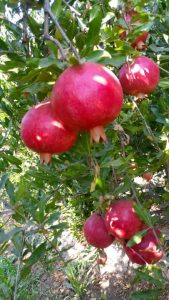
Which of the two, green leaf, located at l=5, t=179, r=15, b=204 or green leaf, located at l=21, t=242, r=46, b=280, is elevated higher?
green leaf, located at l=5, t=179, r=15, b=204

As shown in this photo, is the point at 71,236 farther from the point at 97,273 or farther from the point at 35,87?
the point at 35,87

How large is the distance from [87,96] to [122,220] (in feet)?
2.20

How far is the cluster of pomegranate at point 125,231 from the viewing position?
1247mm

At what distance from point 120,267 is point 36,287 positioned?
91 cm

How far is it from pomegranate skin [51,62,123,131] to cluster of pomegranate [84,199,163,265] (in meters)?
0.62

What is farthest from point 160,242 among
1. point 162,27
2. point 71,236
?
point 71,236

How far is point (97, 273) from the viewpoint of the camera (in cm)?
365

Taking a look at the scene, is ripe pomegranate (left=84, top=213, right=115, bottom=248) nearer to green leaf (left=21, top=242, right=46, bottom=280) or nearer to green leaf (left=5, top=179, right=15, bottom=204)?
green leaf (left=21, top=242, right=46, bottom=280)

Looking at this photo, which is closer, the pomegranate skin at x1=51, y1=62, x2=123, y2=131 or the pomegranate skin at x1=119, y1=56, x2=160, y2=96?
the pomegranate skin at x1=51, y1=62, x2=123, y2=131

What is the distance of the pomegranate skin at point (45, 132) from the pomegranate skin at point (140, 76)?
0.44 m

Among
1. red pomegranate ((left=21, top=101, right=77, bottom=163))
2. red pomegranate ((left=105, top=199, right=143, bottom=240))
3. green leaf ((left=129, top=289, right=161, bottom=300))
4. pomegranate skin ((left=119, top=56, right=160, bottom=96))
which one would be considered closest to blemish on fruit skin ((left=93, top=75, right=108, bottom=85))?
red pomegranate ((left=21, top=101, right=77, bottom=163))

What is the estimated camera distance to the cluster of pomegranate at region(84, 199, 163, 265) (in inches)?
49.1

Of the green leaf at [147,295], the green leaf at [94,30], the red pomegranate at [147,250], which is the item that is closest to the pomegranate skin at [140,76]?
the green leaf at [94,30]

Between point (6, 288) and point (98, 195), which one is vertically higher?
point (98, 195)
